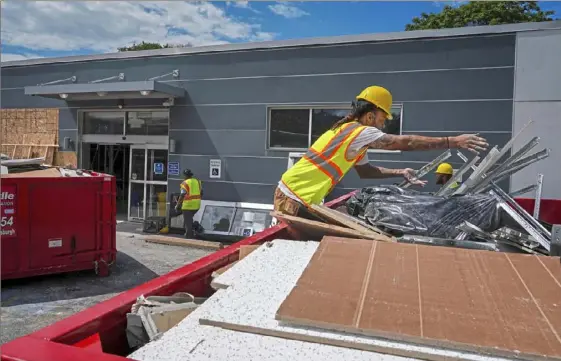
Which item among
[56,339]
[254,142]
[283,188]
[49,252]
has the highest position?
[254,142]

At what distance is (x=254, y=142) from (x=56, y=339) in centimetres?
954

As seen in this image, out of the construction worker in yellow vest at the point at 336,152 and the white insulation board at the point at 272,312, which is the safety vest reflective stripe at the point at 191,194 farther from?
the white insulation board at the point at 272,312

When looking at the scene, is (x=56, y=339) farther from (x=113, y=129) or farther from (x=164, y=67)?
(x=113, y=129)

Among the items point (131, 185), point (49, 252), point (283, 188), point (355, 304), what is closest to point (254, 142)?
point (131, 185)

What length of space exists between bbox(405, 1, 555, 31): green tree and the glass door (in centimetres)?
2073

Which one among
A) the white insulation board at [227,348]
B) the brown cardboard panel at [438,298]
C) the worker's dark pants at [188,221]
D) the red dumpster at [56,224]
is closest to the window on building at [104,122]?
the worker's dark pants at [188,221]

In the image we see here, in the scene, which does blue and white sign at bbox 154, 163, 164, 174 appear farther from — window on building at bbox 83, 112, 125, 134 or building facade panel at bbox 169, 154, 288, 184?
window on building at bbox 83, 112, 125, 134

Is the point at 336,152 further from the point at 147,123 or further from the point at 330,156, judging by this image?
the point at 147,123

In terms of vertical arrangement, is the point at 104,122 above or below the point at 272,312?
above

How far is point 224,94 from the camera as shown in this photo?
11055 millimetres

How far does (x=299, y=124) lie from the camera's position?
1039cm

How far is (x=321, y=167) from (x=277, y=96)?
745 cm

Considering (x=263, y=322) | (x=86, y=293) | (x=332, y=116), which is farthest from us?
(x=332, y=116)

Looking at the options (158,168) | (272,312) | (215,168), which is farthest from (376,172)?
(158,168)
